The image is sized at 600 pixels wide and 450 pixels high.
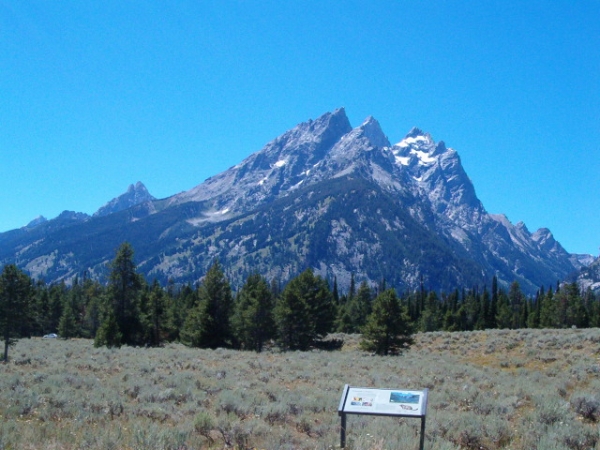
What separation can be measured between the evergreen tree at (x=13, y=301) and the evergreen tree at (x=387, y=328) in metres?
25.4

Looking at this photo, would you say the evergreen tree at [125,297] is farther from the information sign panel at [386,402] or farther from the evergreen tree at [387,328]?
the information sign panel at [386,402]

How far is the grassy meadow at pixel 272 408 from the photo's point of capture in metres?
9.99

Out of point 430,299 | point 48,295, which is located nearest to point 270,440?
point 48,295

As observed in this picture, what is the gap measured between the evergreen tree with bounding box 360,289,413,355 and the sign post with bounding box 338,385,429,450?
28.6 m

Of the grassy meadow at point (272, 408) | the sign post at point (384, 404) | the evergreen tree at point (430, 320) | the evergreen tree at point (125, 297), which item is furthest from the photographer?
Answer: the evergreen tree at point (430, 320)

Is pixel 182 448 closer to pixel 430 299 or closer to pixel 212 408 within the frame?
pixel 212 408

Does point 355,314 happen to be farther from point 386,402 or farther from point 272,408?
point 386,402

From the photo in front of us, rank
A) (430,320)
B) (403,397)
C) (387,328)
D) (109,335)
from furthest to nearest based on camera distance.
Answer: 1. (430,320)
2. (109,335)
3. (387,328)
4. (403,397)

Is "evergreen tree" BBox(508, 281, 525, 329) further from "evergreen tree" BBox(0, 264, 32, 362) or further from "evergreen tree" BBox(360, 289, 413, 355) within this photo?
"evergreen tree" BBox(0, 264, 32, 362)

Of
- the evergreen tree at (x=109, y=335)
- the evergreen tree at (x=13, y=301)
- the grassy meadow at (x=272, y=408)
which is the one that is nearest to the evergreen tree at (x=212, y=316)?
the evergreen tree at (x=109, y=335)

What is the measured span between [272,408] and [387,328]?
26.5m

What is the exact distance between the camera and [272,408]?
42.8 feet

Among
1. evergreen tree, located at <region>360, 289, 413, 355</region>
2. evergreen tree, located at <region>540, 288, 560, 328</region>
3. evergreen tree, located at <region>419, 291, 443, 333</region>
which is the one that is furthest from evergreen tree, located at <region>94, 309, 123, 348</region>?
evergreen tree, located at <region>540, 288, 560, 328</region>

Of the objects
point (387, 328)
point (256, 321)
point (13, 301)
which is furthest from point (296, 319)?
point (13, 301)
